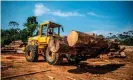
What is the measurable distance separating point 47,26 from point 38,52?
187cm

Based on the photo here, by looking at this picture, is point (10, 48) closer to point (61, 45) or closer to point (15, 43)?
point (15, 43)

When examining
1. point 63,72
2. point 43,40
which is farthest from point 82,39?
point 43,40

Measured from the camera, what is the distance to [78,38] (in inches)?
239

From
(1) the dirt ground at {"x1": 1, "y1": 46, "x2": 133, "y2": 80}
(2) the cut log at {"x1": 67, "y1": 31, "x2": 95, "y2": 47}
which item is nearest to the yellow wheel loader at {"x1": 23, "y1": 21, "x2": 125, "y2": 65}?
(2) the cut log at {"x1": 67, "y1": 31, "x2": 95, "y2": 47}

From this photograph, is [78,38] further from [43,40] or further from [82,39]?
[43,40]

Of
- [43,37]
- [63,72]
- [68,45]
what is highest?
[43,37]

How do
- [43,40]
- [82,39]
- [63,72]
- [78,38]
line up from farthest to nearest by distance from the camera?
[43,40]
[63,72]
[82,39]
[78,38]

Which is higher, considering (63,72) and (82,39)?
(82,39)

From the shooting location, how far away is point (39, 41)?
958 cm

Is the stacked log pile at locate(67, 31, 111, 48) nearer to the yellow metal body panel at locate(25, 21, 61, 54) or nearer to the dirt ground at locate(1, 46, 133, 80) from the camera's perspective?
the dirt ground at locate(1, 46, 133, 80)

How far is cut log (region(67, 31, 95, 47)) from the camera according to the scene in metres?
6.10

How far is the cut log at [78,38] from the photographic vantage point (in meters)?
6.10

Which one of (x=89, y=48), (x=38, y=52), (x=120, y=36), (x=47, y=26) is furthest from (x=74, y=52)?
(x=120, y=36)

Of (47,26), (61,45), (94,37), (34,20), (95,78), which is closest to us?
(95,78)
